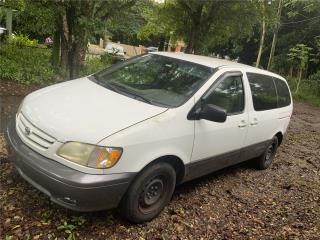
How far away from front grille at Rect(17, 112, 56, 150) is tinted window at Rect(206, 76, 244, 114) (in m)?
1.89

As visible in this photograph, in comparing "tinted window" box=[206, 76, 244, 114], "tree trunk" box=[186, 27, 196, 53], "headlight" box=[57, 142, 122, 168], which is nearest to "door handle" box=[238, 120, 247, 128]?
"tinted window" box=[206, 76, 244, 114]

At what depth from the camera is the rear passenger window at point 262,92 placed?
5.64 m

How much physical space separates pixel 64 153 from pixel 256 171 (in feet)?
13.5

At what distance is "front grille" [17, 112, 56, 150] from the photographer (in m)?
3.64

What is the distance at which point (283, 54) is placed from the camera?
31062mm

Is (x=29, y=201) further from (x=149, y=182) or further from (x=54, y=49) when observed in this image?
(x=54, y=49)

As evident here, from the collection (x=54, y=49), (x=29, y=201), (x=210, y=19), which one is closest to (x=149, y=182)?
(x=29, y=201)

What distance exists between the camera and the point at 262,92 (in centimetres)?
590

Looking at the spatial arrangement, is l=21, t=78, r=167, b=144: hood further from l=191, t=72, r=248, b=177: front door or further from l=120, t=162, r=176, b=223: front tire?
l=191, t=72, r=248, b=177: front door

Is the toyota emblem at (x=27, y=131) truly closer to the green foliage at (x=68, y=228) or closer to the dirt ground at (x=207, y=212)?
the dirt ground at (x=207, y=212)

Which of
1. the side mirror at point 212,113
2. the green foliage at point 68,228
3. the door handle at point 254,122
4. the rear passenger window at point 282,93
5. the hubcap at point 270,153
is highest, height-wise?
the side mirror at point 212,113

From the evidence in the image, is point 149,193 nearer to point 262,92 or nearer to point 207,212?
point 207,212

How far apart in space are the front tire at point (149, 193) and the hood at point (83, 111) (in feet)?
1.86

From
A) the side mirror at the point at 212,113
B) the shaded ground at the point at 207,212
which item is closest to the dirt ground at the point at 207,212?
the shaded ground at the point at 207,212
